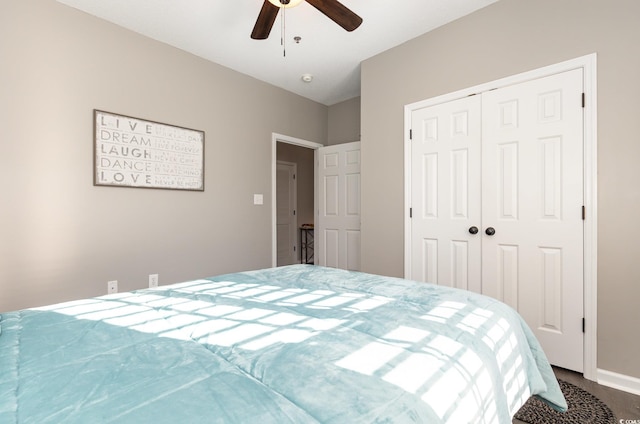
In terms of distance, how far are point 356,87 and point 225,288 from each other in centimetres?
323

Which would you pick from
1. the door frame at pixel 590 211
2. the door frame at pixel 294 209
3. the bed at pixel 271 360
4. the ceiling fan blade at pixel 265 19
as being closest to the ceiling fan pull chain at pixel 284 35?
the ceiling fan blade at pixel 265 19

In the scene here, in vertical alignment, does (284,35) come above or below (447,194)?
above

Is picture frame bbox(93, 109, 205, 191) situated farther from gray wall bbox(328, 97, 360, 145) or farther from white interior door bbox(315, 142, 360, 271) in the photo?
gray wall bbox(328, 97, 360, 145)

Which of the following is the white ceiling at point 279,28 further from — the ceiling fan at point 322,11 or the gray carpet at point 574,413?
the gray carpet at point 574,413

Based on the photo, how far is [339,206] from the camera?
403cm

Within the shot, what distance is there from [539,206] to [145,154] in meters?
3.26

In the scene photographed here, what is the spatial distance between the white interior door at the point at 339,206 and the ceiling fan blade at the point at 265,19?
1.96 meters

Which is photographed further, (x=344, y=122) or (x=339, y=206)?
(x=344, y=122)

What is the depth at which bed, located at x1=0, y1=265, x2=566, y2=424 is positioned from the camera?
2.00 ft

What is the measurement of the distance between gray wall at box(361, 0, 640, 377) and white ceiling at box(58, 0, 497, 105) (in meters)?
0.21

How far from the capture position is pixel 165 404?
0.61 meters

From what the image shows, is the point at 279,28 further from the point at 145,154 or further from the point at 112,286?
the point at 112,286

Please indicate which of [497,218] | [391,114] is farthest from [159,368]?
[391,114]

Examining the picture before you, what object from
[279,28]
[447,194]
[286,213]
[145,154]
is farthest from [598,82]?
[286,213]
